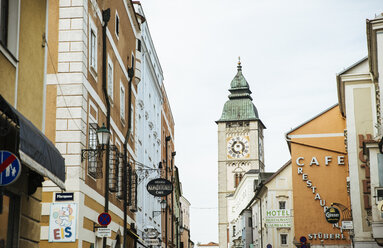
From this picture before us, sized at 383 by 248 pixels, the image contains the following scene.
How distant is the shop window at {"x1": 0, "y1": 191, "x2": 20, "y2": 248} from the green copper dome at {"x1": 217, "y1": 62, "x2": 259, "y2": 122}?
110 metres

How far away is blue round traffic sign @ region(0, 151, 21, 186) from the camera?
7.59 m

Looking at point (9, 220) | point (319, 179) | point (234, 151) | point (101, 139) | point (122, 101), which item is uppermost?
point (234, 151)

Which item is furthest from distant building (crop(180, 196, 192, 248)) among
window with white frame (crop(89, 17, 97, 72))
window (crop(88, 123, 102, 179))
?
window with white frame (crop(89, 17, 97, 72))

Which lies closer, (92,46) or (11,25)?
(11,25)

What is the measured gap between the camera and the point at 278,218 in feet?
133

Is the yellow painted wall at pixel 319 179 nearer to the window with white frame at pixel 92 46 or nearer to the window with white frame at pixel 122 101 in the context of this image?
the window with white frame at pixel 122 101

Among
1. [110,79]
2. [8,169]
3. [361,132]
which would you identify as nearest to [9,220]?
[8,169]

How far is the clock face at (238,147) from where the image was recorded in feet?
391

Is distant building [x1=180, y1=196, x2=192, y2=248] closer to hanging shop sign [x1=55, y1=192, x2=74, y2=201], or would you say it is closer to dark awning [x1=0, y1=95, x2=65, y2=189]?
hanging shop sign [x1=55, y1=192, x2=74, y2=201]

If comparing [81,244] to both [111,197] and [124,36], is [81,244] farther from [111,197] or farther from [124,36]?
[124,36]

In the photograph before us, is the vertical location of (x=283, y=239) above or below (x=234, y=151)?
below

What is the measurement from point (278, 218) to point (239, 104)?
276ft

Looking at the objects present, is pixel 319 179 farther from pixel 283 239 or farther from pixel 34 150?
pixel 34 150

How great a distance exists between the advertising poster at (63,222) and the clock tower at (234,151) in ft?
335
